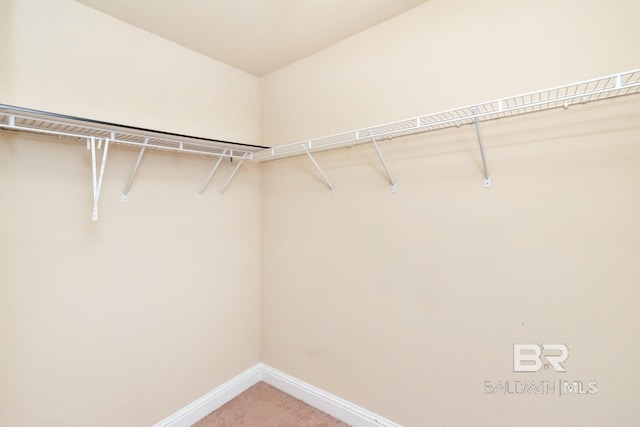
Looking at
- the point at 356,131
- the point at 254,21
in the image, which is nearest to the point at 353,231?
the point at 356,131

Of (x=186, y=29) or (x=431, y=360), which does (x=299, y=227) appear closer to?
(x=431, y=360)

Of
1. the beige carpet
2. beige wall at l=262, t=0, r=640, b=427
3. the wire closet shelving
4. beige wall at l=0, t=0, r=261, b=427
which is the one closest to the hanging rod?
the wire closet shelving

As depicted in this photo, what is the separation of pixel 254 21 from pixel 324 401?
2453 millimetres

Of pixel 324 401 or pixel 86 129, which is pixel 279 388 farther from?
pixel 86 129

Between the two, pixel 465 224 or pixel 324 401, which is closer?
pixel 465 224

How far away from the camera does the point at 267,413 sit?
78.0 inches

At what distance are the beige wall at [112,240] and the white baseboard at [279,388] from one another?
0.06 metres

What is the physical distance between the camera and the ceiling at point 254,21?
5.04 ft

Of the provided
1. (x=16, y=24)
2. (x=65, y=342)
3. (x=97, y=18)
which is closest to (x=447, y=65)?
(x=97, y=18)

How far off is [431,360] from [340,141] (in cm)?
135

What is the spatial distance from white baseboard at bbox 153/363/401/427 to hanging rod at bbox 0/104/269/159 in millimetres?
1672
